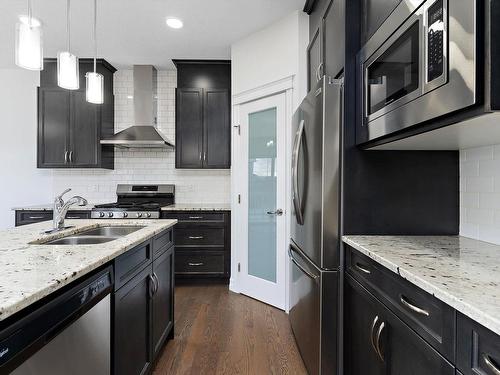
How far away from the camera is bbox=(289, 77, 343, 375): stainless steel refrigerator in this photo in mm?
1664

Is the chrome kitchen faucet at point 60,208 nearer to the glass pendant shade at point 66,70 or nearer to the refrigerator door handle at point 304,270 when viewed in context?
the glass pendant shade at point 66,70

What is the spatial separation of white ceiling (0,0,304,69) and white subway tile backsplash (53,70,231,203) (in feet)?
1.92

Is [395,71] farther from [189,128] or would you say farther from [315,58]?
[189,128]

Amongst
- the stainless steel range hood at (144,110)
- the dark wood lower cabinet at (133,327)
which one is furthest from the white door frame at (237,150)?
the dark wood lower cabinet at (133,327)

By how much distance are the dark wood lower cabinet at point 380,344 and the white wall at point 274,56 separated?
1921mm

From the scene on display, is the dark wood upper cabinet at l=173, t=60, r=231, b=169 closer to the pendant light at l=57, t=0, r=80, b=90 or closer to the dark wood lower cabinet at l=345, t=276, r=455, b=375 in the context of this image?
the pendant light at l=57, t=0, r=80, b=90

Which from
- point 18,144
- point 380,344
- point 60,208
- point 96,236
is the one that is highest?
point 18,144

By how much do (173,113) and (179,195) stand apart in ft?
3.71

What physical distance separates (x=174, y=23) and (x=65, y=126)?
6.50 feet

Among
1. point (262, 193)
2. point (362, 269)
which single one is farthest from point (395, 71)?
point (262, 193)

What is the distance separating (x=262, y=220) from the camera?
10.5ft

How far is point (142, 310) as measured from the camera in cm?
171

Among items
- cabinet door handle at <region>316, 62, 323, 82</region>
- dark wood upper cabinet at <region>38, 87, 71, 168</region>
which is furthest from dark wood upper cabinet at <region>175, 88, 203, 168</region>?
cabinet door handle at <region>316, 62, 323, 82</region>

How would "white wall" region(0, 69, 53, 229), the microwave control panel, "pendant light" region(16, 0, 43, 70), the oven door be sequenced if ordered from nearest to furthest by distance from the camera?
the microwave control panel < the oven door < "pendant light" region(16, 0, 43, 70) < "white wall" region(0, 69, 53, 229)
